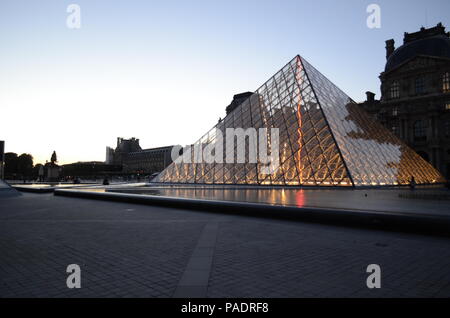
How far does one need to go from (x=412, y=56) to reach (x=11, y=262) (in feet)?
181

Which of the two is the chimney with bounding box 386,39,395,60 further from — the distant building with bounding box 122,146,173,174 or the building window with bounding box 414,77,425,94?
the distant building with bounding box 122,146,173,174

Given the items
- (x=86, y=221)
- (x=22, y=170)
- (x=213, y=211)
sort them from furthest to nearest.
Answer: (x=22, y=170) → (x=213, y=211) → (x=86, y=221)

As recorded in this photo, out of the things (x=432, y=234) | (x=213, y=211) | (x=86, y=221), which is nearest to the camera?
(x=432, y=234)

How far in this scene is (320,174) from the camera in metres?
20.1

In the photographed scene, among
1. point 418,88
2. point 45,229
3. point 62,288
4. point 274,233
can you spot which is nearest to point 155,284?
point 62,288

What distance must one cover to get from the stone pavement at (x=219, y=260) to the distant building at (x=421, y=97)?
A: 4448 cm

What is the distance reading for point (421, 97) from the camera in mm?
44281

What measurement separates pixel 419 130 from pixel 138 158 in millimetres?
111980

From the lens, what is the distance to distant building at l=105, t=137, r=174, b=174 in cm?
12362

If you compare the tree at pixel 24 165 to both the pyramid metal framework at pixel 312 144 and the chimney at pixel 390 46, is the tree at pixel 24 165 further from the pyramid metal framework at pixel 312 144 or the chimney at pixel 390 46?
the chimney at pixel 390 46

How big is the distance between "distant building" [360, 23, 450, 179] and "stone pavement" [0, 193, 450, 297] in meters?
44.5

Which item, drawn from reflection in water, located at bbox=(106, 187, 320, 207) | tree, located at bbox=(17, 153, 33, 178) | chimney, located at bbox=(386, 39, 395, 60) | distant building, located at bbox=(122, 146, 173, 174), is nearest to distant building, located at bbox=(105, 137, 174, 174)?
distant building, located at bbox=(122, 146, 173, 174)

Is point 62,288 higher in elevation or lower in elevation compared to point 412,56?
lower

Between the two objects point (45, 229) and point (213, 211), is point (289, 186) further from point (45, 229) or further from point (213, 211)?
point (45, 229)
